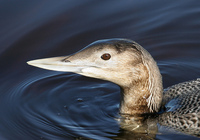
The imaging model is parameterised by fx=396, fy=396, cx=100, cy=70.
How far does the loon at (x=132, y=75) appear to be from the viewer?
15.3 feet

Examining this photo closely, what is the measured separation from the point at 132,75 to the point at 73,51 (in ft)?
8.30

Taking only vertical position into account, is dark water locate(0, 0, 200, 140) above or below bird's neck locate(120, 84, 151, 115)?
above

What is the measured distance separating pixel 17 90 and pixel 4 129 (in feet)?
3.20

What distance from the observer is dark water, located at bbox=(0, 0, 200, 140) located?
212 inches

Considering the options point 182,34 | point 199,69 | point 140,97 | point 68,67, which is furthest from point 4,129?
point 182,34

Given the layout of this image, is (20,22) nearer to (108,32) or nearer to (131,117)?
(108,32)

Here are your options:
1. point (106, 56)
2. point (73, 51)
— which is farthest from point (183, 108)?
point (73, 51)

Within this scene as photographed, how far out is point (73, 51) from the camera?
281 inches

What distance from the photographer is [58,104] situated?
19.2 ft

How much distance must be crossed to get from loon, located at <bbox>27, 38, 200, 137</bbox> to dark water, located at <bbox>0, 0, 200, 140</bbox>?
283 mm

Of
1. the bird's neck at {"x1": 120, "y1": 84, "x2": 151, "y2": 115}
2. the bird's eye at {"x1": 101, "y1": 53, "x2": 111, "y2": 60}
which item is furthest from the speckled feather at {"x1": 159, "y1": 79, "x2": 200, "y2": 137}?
the bird's eye at {"x1": 101, "y1": 53, "x2": 111, "y2": 60}

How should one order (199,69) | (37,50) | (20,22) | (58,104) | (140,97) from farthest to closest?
1. (20,22)
2. (37,50)
3. (199,69)
4. (58,104)
5. (140,97)

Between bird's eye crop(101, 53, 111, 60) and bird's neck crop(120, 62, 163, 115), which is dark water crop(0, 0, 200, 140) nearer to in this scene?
bird's neck crop(120, 62, 163, 115)

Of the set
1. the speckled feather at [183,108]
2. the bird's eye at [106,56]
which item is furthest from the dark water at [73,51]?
the bird's eye at [106,56]
